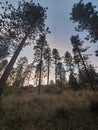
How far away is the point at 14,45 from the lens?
14.5 meters

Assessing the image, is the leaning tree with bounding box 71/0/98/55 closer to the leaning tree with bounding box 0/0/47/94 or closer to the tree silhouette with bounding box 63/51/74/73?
the leaning tree with bounding box 0/0/47/94

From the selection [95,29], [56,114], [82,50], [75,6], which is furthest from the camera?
[82,50]

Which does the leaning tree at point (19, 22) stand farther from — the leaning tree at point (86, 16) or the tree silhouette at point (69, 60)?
the tree silhouette at point (69, 60)

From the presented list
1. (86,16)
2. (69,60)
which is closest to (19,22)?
(86,16)

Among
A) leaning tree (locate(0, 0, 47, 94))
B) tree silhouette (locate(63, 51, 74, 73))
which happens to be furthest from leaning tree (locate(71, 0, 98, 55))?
tree silhouette (locate(63, 51, 74, 73))

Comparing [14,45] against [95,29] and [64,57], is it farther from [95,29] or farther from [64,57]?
[64,57]

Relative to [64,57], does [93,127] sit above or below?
below

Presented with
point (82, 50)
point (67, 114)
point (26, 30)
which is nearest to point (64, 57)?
point (82, 50)

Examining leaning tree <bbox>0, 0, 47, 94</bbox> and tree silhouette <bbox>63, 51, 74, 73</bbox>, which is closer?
leaning tree <bbox>0, 0, 47, 94</bbox>

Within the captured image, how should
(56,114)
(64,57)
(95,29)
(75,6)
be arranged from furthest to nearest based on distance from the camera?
(64,57)
(75,6)
(95,29)
(56,114)

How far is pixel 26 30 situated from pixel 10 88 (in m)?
6.06

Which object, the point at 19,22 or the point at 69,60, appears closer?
the point at 19,22

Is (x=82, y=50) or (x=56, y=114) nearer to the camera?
(x=56, y=114)

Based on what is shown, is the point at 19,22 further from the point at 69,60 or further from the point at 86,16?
the point at 69,60
